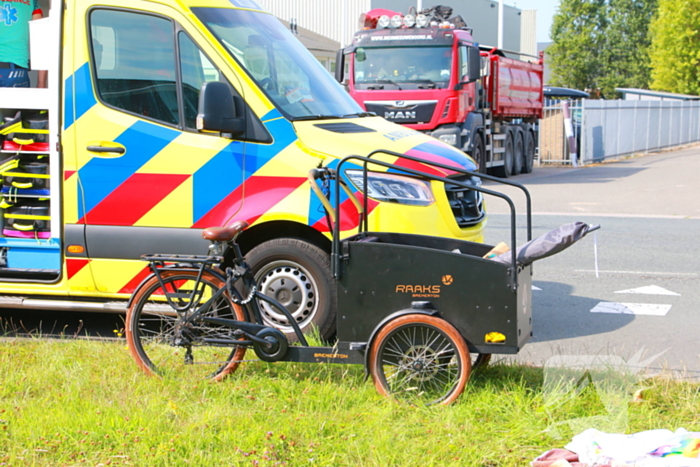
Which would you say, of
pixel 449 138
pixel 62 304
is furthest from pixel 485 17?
pixel 62 304

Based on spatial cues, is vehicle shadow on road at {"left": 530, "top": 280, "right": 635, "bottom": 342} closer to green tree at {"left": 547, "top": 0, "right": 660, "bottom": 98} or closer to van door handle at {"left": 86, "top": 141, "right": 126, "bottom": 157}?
van door handle at {"left": 86, "top": 141, "right": 126, "bottom": 157}

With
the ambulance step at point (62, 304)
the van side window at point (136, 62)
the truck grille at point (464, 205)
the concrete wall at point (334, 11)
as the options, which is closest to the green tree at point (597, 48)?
the concrete wall at point (334, 11)

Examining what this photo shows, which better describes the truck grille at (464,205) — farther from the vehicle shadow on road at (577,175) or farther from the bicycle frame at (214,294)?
the vehicle shadow on road at (577,175)

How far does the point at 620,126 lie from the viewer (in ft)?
98.0

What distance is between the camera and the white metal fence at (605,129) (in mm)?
27375

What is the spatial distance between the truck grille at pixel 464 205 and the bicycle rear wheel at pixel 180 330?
1973 mm

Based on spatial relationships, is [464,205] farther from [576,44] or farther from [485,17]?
[576,44]

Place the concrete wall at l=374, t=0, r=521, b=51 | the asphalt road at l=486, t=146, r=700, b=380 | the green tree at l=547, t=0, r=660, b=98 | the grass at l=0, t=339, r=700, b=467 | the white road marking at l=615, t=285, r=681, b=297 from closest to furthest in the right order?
the grass at l=0, t=339, r=700, b=467 → the asphalt road at l=486, t=146, r=700, b=380 → the white road marking at l=615, t=285, r=681, b=297 → the concrete wall at l=374, t=0, r=521, b=51 → the green tree at l=547, t=0, r=660, b=98

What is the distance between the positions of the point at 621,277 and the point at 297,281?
4313 mm

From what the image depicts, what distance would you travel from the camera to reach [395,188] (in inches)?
221

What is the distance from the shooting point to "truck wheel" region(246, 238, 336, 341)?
547cm

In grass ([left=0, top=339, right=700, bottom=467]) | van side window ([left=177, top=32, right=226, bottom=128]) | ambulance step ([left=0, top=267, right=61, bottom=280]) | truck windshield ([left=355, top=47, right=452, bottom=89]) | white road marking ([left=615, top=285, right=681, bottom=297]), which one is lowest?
white road marking ([left=615, top=285, right=681, bottom=297])

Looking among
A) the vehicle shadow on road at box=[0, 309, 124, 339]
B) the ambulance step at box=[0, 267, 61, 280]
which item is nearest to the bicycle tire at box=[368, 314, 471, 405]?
the vehicle shadow on road at box=[0, 309, 124, 339]

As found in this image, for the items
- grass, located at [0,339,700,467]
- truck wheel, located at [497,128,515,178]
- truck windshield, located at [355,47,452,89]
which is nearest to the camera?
grass, located at [0,339,700,467]
